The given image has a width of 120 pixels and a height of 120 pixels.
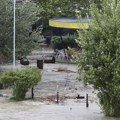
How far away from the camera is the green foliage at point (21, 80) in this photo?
59.9ft

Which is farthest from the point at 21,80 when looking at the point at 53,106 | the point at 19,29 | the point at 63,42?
the point at 63,42

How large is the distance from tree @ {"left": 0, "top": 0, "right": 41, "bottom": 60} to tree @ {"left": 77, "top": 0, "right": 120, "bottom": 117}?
10945 millimetres

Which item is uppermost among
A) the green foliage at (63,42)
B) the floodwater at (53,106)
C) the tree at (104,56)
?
the tree at (104,56)

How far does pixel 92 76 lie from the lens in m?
14.0

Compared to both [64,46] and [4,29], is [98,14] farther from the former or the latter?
[64,46]

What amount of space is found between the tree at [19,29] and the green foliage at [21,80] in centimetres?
640

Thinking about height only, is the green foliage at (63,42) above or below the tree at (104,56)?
below

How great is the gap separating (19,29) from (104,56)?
1235 cm

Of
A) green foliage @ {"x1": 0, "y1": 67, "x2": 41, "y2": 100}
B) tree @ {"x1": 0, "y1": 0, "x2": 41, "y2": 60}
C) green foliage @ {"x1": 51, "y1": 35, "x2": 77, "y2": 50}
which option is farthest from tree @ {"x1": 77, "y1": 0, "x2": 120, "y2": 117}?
green foliage @ {"x1": 51, "y1": 35, "x2": 77, "y2": 50}

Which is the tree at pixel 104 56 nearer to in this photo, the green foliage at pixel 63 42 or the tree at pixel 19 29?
the tree at pixel 19 29

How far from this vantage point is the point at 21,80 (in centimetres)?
1823

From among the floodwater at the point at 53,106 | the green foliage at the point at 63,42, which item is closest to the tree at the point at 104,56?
the floodwater at the point at 53,106

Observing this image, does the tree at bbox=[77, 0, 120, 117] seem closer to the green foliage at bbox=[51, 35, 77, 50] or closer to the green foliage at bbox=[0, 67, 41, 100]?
the green foliage at bbox=[0, 67, 41, 100]

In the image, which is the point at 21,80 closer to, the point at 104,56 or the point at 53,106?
the point at 53,106
